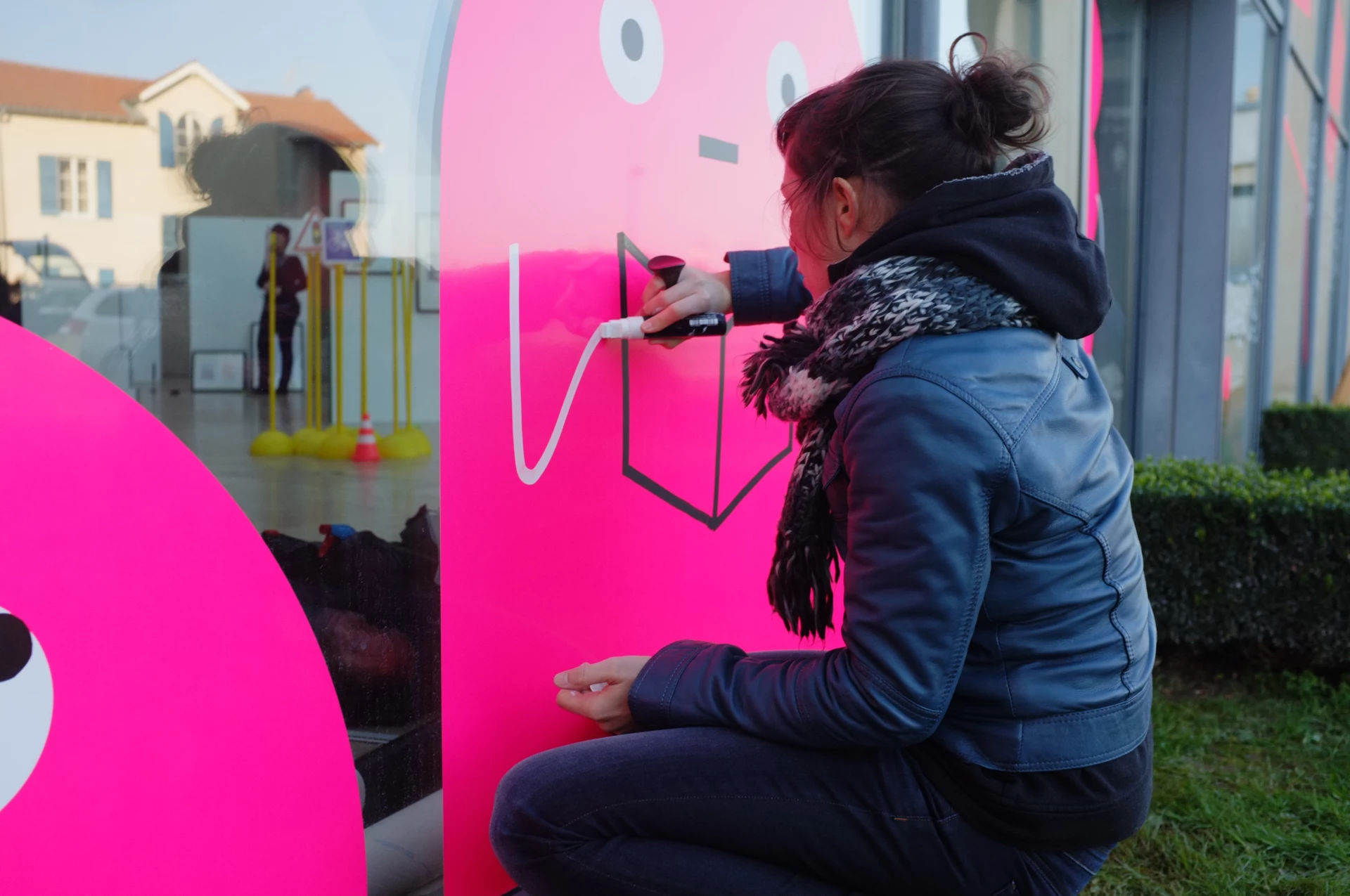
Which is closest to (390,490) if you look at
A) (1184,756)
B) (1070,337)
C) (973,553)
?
(973,553)

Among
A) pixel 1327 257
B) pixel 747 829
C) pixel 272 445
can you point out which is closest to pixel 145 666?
pixel 272 445

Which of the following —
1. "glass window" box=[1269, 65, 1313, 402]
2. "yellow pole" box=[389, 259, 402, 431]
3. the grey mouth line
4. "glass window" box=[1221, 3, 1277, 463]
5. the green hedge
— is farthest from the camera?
"glass window" box=[1269, 65, 1313, 402]

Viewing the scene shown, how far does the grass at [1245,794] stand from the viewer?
2.41 m

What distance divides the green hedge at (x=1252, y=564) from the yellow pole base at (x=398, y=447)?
307cm

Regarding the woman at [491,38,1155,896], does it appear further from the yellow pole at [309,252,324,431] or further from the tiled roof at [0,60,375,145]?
the tiled roof at [0,60,375,145]

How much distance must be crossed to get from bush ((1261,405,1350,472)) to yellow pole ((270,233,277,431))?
7.60 meters

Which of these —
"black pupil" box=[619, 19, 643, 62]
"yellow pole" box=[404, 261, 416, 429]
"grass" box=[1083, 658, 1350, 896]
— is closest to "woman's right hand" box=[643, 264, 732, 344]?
"black pupil" box=[619, 19, 643, 62]

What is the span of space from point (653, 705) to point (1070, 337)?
0.71 metres

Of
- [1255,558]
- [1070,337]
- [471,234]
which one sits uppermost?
[471,234]

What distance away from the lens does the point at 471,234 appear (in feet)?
5.39

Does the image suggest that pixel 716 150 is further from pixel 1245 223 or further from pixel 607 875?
pixel 1245 223

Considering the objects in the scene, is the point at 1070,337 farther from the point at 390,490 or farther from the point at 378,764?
the point at 378,764

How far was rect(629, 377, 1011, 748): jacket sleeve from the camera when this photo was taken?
123 centimetres

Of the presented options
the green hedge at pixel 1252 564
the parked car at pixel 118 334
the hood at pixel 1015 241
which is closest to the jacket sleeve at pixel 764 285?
the hood at pixel 1015 241
